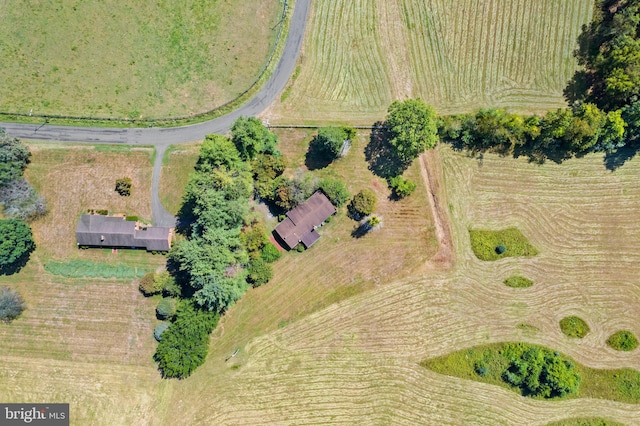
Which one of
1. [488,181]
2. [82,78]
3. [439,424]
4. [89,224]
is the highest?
[82,78]

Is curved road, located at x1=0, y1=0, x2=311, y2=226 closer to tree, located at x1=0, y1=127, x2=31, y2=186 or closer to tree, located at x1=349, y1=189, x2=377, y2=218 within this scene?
tree, located at x1=0, y1=127, x2=31, y2=186

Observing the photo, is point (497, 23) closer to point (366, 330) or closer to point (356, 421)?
point (366, 330)

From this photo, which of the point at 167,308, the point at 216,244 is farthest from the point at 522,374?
the point at 167,308

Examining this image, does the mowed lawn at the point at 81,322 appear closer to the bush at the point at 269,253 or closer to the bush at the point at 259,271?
the bush at the point at 259,271

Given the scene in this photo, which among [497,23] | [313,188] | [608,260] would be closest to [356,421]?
[313,188]

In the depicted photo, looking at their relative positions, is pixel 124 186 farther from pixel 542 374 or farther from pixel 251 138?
pixel 542 374

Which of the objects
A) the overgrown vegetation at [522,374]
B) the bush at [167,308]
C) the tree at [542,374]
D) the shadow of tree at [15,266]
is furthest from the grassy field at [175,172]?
the tree at [542,374]
